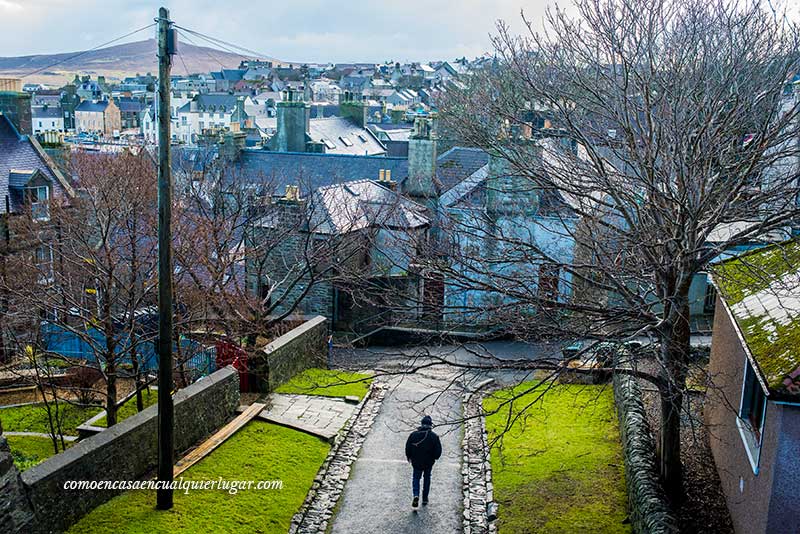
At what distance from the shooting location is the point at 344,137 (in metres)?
53.8

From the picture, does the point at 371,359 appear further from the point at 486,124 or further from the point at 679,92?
the point at 679,92

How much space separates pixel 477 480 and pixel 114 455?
6.33 m

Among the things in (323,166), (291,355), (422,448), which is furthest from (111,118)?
(422,448)

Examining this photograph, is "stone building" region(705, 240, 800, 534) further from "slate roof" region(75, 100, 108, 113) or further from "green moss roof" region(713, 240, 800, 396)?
"slate roof" region(75, 100, 108, 113)

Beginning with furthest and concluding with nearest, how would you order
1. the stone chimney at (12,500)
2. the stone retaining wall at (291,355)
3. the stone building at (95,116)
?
the stone building at (95,116)
the stone retaining wall at (291,355)
the stone chimney at (12,500)

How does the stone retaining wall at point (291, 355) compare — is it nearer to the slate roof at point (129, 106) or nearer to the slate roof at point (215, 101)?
the slate roof at point (215, 101)

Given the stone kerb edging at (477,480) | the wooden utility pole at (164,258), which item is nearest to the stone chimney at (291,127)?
the stone kerb edging at (477,480)

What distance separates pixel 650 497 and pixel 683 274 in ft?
10.5

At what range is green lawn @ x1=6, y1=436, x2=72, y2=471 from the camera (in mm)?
14650

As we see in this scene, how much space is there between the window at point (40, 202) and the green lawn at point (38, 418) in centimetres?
1020

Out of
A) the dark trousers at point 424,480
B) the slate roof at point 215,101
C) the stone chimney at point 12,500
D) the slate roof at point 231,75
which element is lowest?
the dark trousers at point 424,480

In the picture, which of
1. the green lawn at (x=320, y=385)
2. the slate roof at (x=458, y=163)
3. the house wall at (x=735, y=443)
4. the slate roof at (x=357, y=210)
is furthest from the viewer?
the slate roof at (x=458, y=163)

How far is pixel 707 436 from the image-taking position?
14.8 metres

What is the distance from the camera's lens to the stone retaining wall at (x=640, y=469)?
1002cm
